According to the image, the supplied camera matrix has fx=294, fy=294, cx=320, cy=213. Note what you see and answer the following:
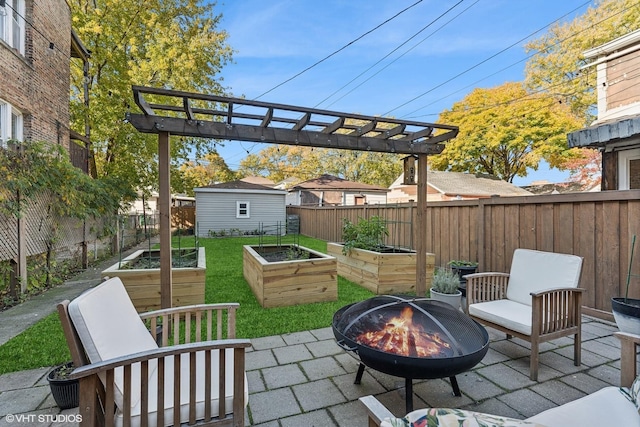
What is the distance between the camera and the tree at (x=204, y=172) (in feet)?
45.0

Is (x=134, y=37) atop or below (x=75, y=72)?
atop

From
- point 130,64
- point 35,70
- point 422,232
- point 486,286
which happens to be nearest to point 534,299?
point 486,286

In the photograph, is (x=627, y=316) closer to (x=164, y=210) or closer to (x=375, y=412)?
(x=375, y=412)

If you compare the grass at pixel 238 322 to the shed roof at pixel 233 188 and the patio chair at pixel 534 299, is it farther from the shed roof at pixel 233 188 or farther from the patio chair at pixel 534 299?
the shed roof at pixel 233 188

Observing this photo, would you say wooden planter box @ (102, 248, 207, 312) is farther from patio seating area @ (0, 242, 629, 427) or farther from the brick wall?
the brick wall

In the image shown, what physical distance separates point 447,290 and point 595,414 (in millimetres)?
2577

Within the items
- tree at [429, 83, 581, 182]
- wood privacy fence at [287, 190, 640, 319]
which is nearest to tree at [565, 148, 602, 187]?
tree at [429, 83, 581, 182]

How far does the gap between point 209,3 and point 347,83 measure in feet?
23.0

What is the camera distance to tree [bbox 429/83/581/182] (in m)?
16.3

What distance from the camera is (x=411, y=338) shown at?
183 cm

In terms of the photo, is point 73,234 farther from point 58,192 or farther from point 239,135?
point 239,135

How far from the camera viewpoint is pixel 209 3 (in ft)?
41.5

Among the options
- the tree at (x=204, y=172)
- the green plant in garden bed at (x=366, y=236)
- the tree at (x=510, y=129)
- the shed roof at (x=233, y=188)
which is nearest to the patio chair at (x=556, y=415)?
the green plant in garden bed at (x=366, y=236)

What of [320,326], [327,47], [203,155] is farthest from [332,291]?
[203,155]
